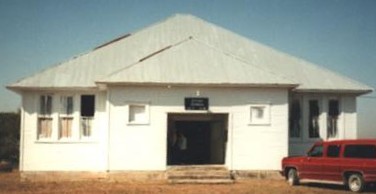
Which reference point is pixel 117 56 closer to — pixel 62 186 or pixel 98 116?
pixel 98 116

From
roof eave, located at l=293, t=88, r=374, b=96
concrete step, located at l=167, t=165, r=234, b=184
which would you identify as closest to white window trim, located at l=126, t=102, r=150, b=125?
concrete step, located at l=167, t=165, r=234, b=184

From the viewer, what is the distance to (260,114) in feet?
78.4

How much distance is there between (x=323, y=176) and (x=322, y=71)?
28.4 feet

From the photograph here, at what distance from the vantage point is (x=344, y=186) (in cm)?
2097

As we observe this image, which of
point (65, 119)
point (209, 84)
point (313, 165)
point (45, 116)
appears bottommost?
point (313, 165)

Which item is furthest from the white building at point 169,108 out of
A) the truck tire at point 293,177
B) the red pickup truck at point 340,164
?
the red pickup truck at point 340,164

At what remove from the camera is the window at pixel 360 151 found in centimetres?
1896

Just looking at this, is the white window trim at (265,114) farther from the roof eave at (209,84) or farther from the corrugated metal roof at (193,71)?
the corrugated metal roof at (193,71)

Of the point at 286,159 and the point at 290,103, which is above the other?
the point at 290,103

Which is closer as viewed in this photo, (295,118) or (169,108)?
(169,108)

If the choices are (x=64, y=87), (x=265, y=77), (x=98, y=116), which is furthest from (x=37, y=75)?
(x=265, y=77)

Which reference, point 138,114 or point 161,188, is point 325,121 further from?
point 161,188

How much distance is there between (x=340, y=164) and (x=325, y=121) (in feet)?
22.6

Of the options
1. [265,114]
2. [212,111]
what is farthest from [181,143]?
[265,114]
